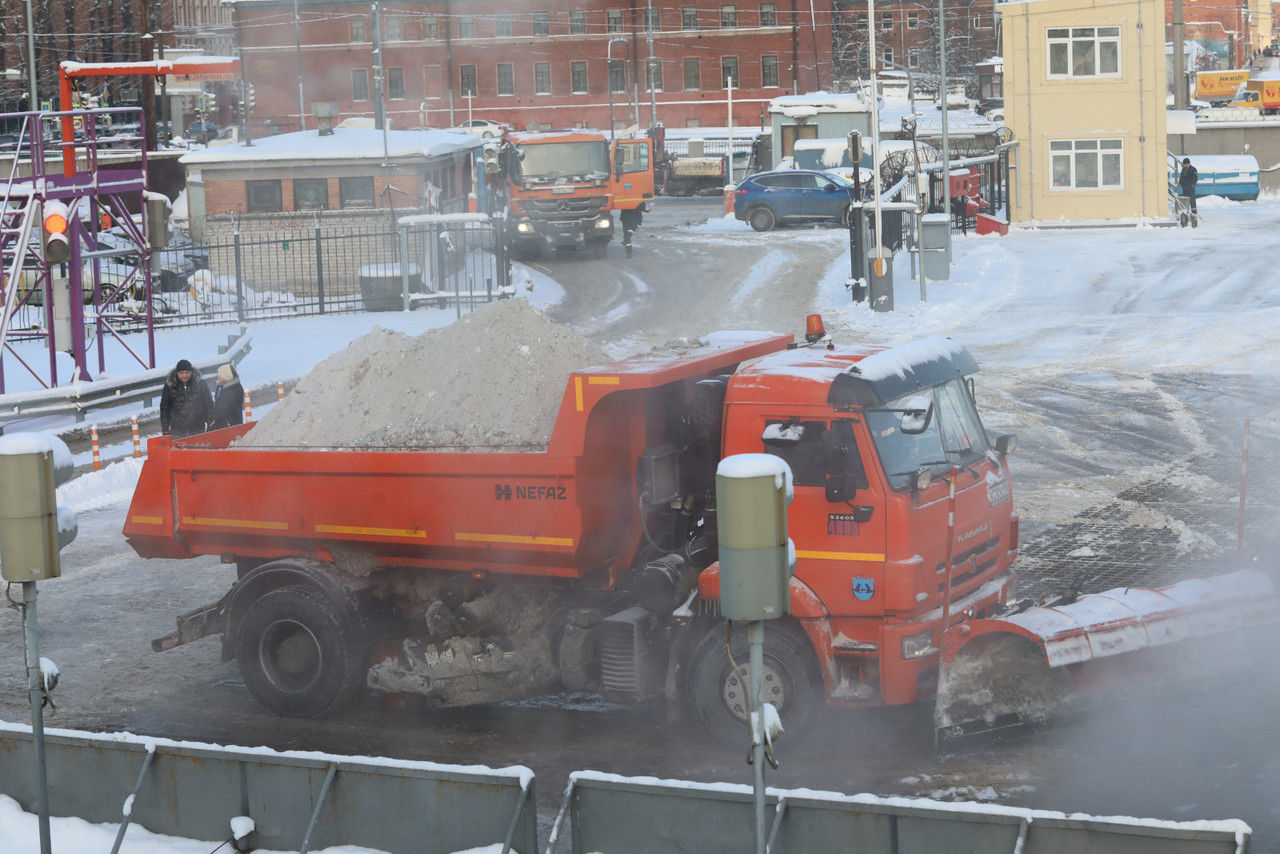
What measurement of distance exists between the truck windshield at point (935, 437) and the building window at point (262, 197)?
2804 centimetres


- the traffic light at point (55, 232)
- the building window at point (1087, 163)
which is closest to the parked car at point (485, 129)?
the building window at point (1087, 163)

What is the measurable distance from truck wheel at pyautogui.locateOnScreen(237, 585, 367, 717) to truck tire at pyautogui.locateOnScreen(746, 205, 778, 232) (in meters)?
33.3

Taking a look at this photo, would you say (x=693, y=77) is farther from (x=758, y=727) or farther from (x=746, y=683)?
(x=758, y=727)

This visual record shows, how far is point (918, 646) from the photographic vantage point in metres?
8.93

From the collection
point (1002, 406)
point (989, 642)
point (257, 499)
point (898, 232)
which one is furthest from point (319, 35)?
point (898, 232)

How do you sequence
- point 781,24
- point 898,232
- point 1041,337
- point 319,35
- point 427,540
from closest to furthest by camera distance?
point 427,540
point 319,35
point 1041,337
point 898,232
point 781,24

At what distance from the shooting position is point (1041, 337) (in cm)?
2572

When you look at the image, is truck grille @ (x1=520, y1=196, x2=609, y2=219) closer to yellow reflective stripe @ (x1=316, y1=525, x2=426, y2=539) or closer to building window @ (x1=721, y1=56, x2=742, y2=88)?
yellow reflective stripe @ (x1=316, y1=525, x2=426, y2=539)

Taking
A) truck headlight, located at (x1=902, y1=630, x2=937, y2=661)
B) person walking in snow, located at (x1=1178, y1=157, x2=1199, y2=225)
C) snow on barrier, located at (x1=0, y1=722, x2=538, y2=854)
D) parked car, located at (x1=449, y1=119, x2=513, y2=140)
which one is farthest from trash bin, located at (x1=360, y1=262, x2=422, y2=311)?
truck headlight, located at (x1=902, y1=630, x2=937, y2=661)

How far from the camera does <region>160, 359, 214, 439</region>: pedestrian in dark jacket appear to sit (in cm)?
1716

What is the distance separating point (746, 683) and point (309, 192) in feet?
94.6

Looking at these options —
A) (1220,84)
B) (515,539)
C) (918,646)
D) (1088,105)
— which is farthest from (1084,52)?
(1220,84)

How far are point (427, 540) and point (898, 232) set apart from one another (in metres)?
25.3

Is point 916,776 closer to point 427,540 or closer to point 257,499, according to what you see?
point 427,540
